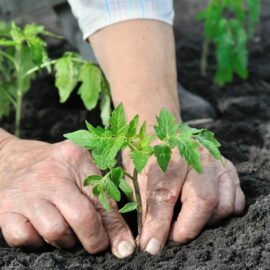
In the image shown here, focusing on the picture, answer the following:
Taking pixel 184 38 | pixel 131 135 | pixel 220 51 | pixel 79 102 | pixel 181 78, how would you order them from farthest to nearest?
pixel 184 38 < pixel 181 78 < pixel 220 51 < pixel 79 102 < pixel 131 135

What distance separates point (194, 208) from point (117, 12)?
0.81 m

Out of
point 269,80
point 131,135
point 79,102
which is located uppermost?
point 131,135

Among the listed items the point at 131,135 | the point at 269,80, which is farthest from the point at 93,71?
the point at 269,80

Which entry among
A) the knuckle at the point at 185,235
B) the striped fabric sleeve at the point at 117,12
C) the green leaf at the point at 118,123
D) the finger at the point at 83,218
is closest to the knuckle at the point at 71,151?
the finger at the point at 83,218

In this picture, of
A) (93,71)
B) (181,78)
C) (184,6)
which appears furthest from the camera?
(184,6)

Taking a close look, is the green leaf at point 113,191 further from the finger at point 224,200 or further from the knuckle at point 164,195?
the finger at point 224,200

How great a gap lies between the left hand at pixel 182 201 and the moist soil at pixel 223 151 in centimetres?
3

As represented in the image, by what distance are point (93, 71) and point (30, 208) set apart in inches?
28.0

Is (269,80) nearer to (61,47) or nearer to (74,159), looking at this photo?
(61,47)

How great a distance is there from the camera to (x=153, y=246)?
1682mm

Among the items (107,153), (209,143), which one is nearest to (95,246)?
(107,153)

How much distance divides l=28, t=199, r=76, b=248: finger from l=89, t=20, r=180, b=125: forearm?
47 cm

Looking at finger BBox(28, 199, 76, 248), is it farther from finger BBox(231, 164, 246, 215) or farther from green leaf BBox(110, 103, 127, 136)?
finger BBox(231, 164, 246, 215)

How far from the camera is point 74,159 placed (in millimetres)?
1807
